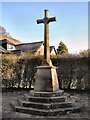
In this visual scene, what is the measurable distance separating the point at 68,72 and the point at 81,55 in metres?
1.35

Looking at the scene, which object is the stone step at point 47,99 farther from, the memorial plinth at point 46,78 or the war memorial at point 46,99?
the memorial plinth at point 46,78

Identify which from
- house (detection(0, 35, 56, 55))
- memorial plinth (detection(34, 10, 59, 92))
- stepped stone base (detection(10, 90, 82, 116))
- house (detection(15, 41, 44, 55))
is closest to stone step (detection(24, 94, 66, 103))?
stepped stone base (detection(10, 90, 82, 116))

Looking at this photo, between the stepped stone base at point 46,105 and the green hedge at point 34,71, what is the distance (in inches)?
194

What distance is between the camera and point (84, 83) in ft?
42.2

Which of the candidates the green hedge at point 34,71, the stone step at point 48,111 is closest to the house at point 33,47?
the green hedge at point 34,71

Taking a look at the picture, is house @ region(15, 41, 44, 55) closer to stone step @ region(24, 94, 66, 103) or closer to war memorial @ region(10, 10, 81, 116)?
war memorial @ region(10, 10, 81, 116)

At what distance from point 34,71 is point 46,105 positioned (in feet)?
21.0

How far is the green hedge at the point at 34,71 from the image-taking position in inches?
509

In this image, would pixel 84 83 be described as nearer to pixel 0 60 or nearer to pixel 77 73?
pixel 77 73

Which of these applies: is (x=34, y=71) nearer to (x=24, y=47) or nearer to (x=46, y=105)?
(x=46, y=105)

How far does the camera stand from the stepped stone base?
279 inches

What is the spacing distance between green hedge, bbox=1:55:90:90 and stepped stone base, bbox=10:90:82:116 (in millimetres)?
4935

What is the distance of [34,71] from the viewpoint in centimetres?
1368

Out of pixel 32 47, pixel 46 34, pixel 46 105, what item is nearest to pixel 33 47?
pixel 32 47
